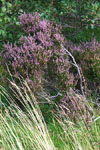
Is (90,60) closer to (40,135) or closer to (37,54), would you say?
(37,54)

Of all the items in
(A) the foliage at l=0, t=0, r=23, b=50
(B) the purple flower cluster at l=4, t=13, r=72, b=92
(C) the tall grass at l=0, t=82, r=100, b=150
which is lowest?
(C) the tall grass at l=0, t=82, r=100, b=150

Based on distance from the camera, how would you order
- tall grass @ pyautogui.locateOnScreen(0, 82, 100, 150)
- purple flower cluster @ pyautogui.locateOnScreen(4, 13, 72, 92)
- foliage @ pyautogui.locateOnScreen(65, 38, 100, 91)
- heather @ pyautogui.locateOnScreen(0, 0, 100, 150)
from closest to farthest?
tall grass @ pyautogui.locateOnScreen(0, 82, 100, 150)
heather @ pyautogui.locateOnScreen(0, 0, 100, 150)
purple flower cluster @ pyautogui.locateOnScreen(4, 13, 72, 92)
foliage @ pyautogui.locateOnScreen(65, 38, 100, 91)

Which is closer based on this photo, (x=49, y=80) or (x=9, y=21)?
(x=49, y=80)

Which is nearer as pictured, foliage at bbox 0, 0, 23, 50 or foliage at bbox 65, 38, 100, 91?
foliage at bbox 65, 38, 100, 91

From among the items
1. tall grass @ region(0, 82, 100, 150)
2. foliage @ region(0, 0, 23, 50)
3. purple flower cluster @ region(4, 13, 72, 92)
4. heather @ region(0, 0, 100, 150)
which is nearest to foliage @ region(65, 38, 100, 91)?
heather @ region(0, 0, 100, 150)

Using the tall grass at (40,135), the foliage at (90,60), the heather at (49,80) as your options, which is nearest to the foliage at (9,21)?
the heather at (49,80)

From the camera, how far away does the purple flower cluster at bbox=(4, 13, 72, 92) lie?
543 centimetres

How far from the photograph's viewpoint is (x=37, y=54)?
5.38 meters

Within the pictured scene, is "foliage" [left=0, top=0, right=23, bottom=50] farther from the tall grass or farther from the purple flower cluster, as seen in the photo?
the tall grass

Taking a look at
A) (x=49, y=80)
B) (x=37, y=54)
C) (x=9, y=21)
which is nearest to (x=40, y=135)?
(x=37, y=54)

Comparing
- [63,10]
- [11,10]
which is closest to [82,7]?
[63,10]

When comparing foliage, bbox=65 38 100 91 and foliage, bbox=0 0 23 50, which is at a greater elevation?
foliage, bbox=0 0 23 50

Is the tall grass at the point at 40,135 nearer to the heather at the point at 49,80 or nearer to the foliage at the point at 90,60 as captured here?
the heather at the point at 49,80

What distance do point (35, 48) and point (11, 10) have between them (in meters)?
2.44
